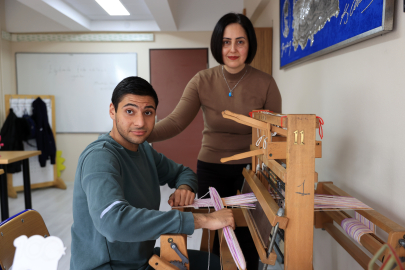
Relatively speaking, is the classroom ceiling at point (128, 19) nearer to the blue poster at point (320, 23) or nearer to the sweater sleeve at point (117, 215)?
the blue poster at point (320, 23)

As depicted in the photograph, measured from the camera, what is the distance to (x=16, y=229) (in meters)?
0.89

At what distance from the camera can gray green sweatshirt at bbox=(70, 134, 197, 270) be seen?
32.2 inches

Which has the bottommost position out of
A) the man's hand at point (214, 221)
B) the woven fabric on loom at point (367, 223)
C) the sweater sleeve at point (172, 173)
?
the woven fabric on loom at point (367, 223)

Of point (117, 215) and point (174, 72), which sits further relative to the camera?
point (174, 72)

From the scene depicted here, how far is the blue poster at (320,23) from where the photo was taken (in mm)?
1115

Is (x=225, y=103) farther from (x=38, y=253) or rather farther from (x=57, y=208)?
(x=57, y=208)

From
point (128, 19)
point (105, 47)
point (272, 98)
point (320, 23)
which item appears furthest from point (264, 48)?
point (105, 47)

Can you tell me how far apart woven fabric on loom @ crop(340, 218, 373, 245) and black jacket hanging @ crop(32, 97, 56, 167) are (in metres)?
4.18

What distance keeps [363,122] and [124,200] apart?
0.98 metres

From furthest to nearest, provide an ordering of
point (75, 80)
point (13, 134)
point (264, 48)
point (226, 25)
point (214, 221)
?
1. point (75, 80)
2. point (13, 134)
3. point (264, 48)
4. point (226, 25)
5. point (214, 221)

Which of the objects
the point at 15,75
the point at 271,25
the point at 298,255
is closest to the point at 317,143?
the point at 298,255

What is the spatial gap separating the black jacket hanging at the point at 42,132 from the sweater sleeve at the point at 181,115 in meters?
3.39

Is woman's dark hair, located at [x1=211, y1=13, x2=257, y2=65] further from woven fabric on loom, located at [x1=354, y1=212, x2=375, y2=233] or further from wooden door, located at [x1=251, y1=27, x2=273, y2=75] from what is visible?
wooden door, located at [x1=251, y1=27, x2=273, y2=75]

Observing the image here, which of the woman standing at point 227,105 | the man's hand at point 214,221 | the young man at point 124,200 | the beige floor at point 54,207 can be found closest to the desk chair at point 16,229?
the young man at point 124,200
